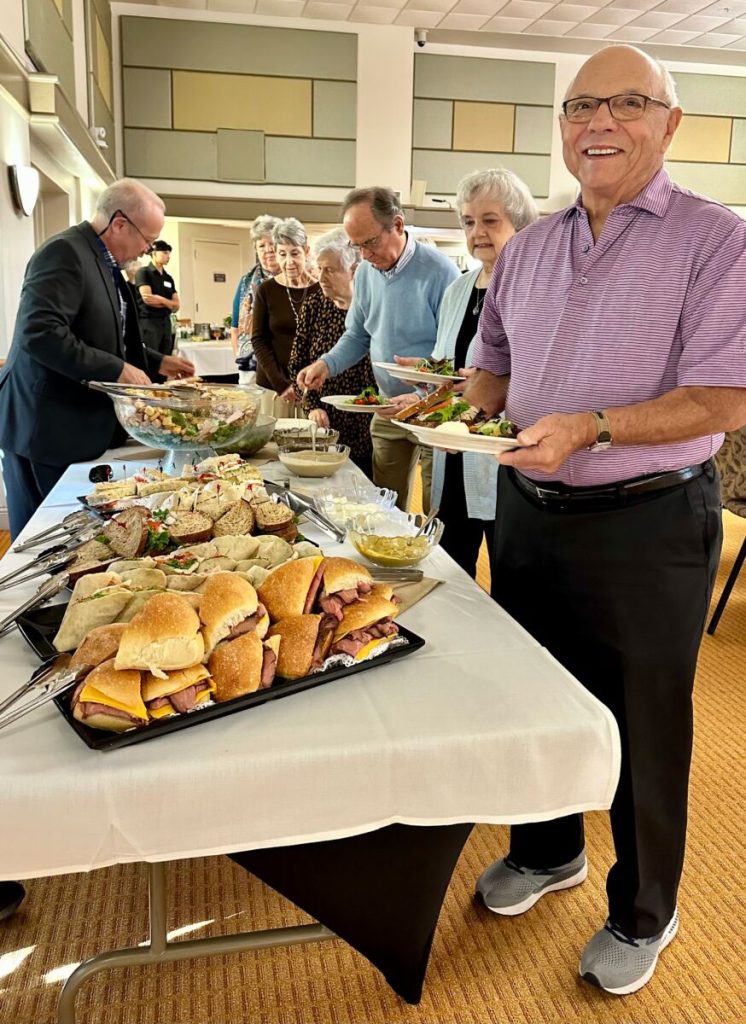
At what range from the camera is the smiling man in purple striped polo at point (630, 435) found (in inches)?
49.2

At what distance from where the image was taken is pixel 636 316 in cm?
131

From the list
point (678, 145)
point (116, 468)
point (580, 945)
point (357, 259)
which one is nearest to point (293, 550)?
point (580, 945)

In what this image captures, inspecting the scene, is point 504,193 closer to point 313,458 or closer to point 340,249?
point 313,458

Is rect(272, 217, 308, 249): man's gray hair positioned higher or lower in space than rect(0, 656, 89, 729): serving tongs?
higher

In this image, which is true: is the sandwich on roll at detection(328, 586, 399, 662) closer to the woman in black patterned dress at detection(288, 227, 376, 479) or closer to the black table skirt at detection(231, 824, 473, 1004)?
the black table skirt at detection(231, 824, 473, 1004)

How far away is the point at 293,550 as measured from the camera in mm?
1355

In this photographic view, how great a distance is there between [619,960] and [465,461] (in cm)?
129

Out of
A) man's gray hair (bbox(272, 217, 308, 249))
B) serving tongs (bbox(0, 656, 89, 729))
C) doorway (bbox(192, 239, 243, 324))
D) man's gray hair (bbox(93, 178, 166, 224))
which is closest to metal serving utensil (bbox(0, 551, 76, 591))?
serving tongs (bbox(0, 656, 89, 729))

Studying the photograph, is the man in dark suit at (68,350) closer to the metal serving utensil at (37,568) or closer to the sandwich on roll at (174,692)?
the metal serving utensil at (37,568)

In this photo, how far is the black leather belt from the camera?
1.35m

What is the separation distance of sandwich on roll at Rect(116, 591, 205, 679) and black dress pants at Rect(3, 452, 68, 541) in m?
1.66

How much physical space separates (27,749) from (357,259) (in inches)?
122

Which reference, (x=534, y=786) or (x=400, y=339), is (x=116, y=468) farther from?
(x=534, y=786)

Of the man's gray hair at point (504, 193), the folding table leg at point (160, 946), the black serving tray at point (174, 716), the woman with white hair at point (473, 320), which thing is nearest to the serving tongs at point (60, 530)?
the black serving tray at point (174, 716)
